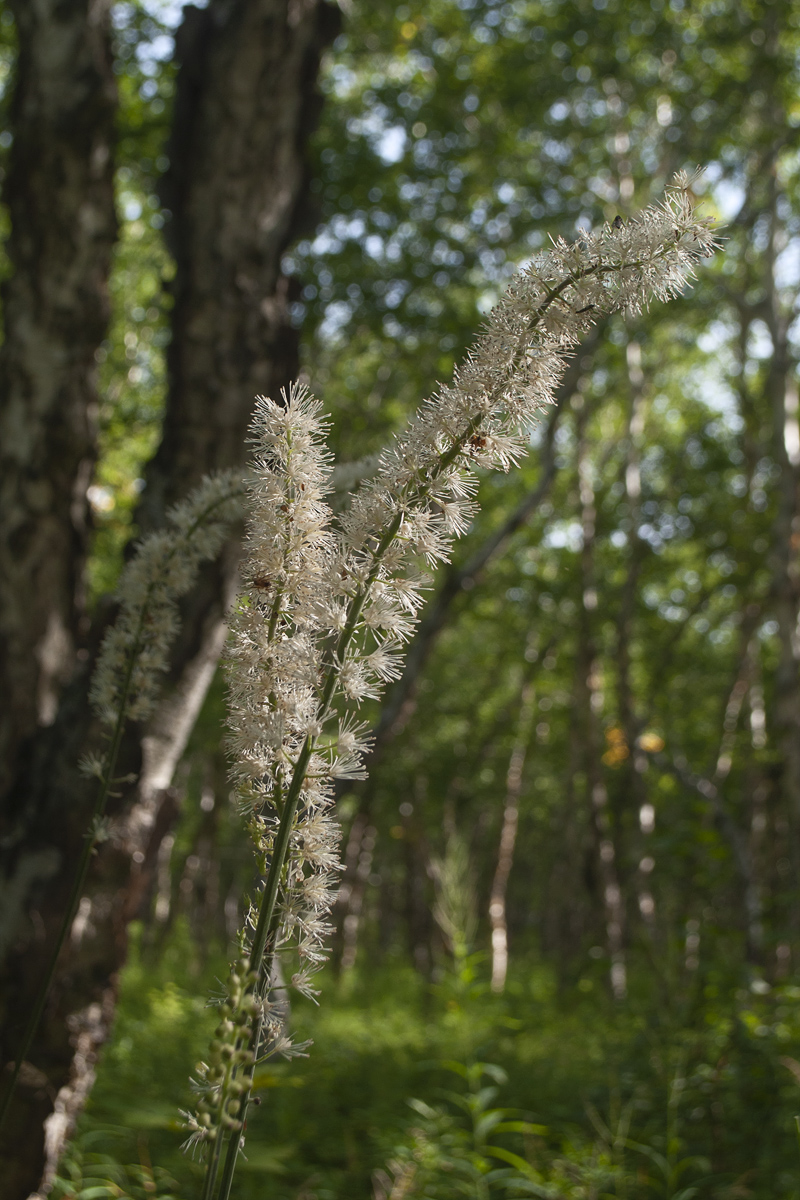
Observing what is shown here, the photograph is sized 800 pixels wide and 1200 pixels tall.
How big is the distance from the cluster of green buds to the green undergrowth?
2.21 ft

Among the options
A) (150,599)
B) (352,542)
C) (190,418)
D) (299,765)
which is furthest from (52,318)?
(299,765)

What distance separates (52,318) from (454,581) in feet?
8.43

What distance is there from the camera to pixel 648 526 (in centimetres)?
1459

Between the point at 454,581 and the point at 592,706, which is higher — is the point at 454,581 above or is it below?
below

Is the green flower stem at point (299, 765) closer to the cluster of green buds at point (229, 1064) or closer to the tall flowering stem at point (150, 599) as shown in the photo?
the cluster of green buds at point (229, 1064)

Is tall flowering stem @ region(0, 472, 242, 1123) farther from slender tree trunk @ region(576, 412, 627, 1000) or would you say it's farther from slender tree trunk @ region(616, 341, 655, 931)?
slender tree trunk @ region(576, 412, 627, 1000)

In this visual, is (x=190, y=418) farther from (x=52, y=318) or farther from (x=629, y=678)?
(x=629, y=678)

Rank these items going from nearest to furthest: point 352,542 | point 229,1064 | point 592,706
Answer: point 229,1064
point 352,542
point 592,706

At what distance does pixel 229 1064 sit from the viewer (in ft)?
2.49

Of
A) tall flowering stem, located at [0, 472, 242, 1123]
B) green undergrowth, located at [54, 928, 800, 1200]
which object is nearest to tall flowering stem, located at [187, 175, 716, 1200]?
tall flowering stem, located at [0, 472, 242, 1123]

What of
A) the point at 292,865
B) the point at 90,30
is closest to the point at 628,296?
the point at 292,865

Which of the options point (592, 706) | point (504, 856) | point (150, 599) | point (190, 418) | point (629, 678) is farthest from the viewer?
point (504, 856)

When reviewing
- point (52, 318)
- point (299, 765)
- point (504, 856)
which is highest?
point (504, 856)

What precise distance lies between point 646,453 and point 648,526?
3.38 metres
